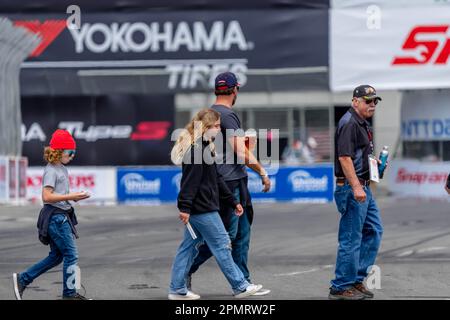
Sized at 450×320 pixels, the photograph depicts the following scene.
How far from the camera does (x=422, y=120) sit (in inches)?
1206

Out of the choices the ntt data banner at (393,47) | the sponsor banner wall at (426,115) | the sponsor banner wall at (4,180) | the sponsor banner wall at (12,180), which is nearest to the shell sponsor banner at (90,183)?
the sponsor banner wall at (12,180)

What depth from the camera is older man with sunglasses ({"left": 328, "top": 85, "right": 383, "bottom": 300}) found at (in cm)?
970

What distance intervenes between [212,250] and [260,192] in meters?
17.1

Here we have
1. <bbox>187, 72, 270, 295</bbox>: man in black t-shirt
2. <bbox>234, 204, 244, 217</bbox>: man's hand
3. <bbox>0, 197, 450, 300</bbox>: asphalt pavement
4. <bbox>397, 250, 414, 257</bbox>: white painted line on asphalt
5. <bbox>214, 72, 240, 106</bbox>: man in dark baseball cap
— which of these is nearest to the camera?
<bbox>234, 204, 244, 217</bbox>: man's hand

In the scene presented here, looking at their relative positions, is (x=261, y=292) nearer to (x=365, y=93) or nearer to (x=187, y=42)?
(x=365, y=93)

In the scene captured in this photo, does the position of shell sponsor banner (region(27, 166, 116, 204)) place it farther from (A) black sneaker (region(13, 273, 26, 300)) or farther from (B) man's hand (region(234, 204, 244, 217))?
(B) man's hand (region(234, 204, 244, 217))

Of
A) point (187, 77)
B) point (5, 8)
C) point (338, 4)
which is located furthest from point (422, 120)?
point (5, 8)

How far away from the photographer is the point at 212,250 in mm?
9609

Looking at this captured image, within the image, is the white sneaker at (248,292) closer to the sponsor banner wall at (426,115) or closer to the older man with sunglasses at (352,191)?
the older man with sunglasses at (352,191)

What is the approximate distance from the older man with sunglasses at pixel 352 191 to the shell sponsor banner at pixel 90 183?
56.5 ft

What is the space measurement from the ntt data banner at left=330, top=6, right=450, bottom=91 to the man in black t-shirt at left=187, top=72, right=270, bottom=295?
58.7ft

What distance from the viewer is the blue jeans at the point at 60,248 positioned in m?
9.55

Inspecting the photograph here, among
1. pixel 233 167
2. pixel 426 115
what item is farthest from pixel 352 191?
pixel 426 115

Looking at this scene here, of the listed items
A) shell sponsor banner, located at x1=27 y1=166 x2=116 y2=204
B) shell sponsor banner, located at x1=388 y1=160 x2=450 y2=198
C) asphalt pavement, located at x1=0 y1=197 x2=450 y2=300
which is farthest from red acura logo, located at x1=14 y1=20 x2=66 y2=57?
shell sponsor banner, located at x1=388 y1=160 x2=450 y2=198
